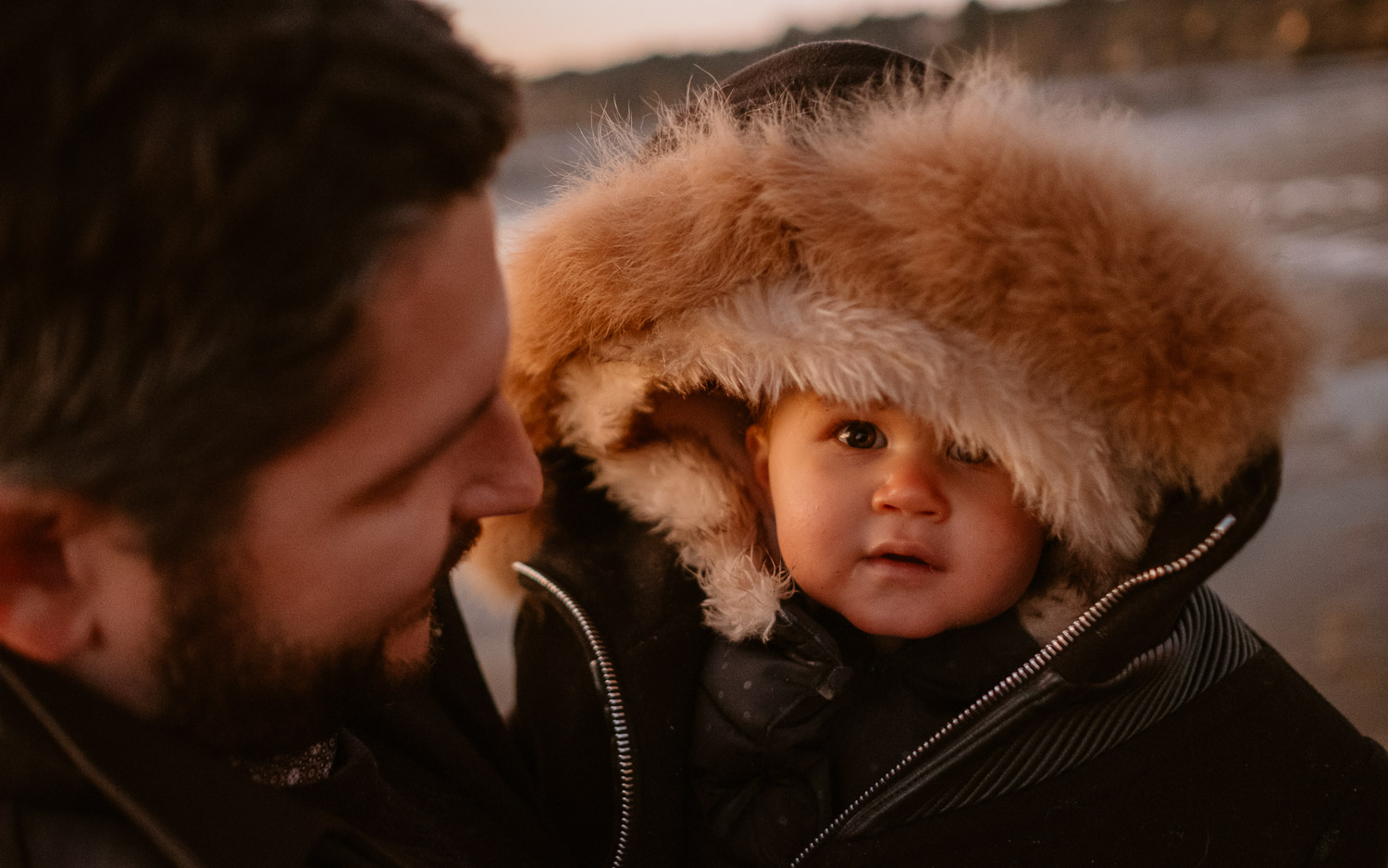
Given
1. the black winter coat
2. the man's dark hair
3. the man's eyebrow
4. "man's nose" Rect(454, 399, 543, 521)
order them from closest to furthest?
the man's dark hair → the man's eyebrow → "man's nose" Rect(454, 399, 543, 521) → the black winter coat

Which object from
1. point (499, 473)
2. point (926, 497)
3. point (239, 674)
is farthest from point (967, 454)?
point (239, 674)

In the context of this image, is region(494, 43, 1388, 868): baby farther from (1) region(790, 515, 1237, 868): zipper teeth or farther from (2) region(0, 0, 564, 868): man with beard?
(2) region(0, 0, 564, 868): man with beard

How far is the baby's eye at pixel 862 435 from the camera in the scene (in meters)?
1.38

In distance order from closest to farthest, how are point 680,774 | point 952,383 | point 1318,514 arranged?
point 952,383 → point 680,774 → point 1318,514

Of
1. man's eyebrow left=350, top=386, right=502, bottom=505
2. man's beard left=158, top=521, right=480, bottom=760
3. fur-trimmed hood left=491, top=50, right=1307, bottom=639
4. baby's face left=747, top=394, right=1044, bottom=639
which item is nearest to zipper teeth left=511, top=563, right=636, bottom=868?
fur-trimmed hood left=491, top=50, right=1307, bottom=639

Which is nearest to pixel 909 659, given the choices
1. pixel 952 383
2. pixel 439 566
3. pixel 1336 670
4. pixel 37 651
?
pixel 952 383

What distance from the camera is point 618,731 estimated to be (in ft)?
4.69

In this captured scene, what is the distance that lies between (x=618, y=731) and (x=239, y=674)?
628 millimetres

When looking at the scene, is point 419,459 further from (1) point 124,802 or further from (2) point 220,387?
(1) point 124,802

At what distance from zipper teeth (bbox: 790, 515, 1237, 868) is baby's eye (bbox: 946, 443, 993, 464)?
9.5 inches

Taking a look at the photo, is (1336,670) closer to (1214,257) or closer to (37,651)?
(1214,257)

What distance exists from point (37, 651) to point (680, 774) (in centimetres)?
94

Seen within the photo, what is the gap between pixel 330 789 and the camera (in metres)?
1.09

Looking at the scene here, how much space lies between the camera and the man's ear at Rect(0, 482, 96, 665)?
817 mm
